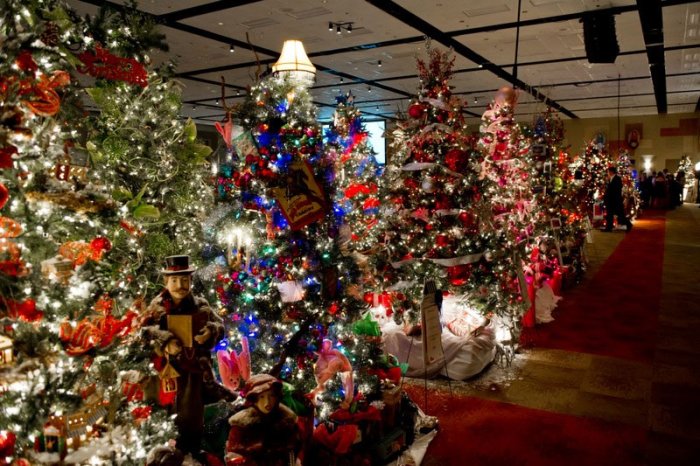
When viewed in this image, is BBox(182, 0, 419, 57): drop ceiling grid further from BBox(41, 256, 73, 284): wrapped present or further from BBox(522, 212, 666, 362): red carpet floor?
BBox(41, 256, 73, 284): wrapped present

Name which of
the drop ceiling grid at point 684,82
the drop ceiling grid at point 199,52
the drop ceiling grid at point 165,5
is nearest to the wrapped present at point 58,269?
the drop ceiling grid at point 165,5

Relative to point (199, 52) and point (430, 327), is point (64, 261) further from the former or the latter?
point (199, 52)

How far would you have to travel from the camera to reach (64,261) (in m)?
1.93

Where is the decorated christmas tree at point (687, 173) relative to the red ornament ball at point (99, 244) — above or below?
above

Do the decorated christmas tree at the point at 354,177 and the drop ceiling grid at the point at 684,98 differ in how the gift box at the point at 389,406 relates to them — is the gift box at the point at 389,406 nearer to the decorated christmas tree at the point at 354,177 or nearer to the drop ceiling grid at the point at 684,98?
the decorated christmas tree at the point at 354,177

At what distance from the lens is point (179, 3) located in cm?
568

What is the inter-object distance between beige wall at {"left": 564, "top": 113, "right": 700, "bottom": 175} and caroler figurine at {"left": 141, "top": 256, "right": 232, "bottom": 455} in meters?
20.5

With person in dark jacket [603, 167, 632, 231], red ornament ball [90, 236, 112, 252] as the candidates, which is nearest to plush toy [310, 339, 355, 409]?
red ornament ball [90, 236, 112, 252]

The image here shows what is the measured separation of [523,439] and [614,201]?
40.2 ft

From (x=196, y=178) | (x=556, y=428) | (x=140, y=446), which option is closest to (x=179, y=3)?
(x=196, y=178)

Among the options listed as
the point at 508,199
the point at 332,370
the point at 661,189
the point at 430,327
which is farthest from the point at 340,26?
the point at 661,189

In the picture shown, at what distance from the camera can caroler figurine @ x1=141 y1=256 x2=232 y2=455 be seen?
2.54 m

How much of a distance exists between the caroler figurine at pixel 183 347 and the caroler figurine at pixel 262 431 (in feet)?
0.72

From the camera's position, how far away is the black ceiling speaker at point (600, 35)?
6227 mm
